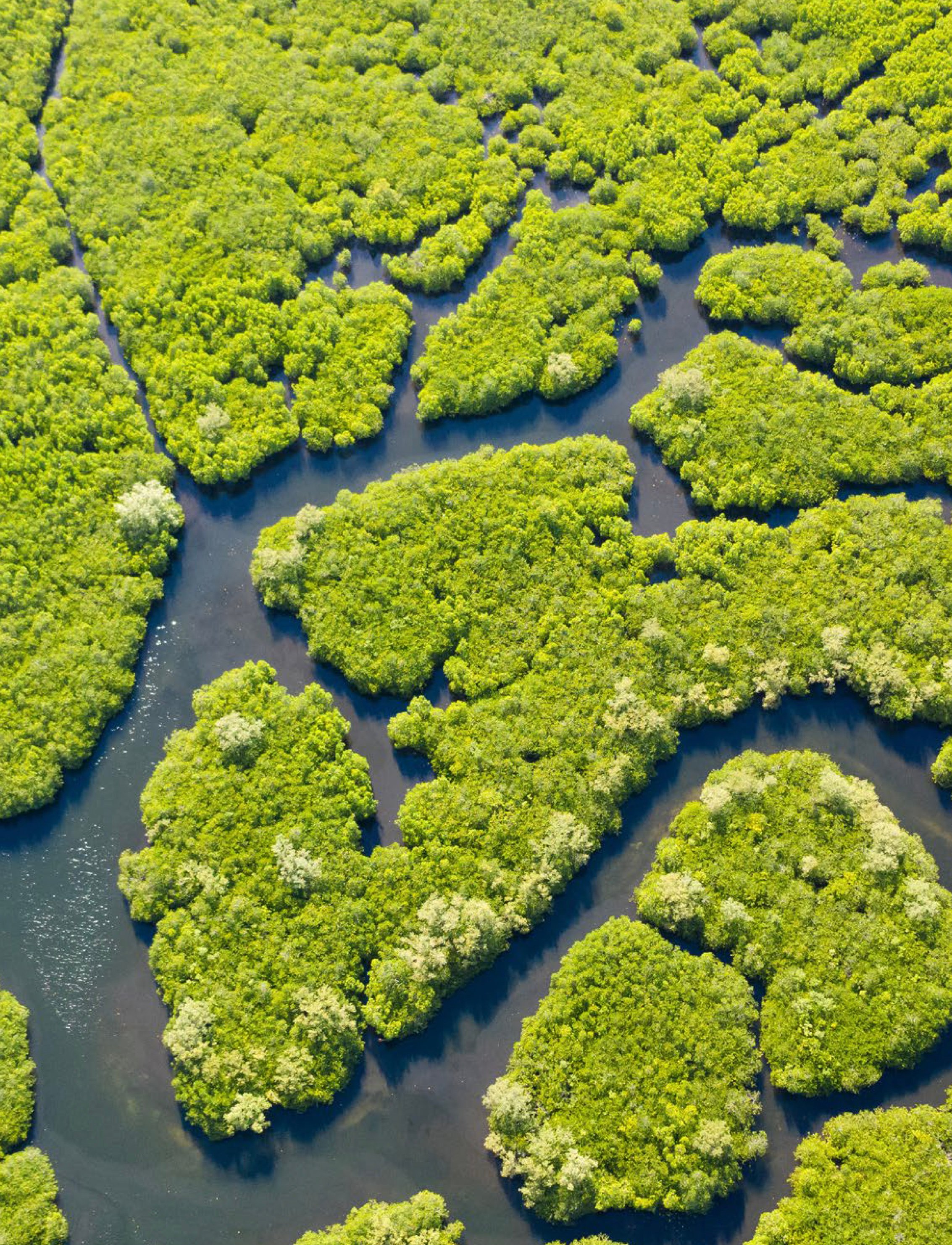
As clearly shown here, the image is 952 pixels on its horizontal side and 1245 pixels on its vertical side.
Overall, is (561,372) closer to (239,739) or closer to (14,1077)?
(239,739)

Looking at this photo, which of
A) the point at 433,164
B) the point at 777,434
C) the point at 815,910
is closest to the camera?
the point at 815,910

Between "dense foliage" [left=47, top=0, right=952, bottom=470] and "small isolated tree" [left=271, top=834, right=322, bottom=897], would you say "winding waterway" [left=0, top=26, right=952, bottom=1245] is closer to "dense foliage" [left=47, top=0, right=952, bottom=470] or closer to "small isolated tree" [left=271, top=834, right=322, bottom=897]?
"small isolated tree" [left=271, top=834, right=322, bottom=897]

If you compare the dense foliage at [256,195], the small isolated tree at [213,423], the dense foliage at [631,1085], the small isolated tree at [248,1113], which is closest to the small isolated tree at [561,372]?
the dense foliage at [256,195]

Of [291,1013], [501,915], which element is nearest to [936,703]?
[501,915]

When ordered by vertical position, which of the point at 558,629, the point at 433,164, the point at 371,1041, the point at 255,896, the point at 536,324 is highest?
the point at 433,164

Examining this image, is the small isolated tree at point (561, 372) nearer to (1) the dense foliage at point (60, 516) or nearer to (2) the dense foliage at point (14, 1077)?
(1) the dense foliage at point (60, 516)

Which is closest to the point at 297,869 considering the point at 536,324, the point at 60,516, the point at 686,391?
the point at 60,516

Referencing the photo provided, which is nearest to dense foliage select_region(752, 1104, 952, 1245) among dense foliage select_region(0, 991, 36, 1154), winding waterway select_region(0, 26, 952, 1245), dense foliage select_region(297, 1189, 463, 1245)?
winding waterway select_region(0, 26, 952, 1245)
